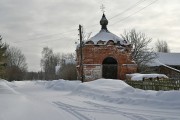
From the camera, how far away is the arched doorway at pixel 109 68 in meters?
49.3

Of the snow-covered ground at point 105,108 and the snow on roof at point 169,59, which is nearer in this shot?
the snow-covered ground at point 105,108

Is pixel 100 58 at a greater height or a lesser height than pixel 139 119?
greater

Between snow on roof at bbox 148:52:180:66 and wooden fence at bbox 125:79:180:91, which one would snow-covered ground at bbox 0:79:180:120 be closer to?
wooden fence at bbox 125:79:180:91

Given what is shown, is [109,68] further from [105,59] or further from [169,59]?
[169,59]

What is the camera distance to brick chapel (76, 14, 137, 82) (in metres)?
48.4

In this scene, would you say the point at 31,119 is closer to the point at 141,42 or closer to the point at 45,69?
the point at 141,42

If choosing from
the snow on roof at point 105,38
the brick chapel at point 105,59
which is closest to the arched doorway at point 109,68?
the brick chapel at point 105,59

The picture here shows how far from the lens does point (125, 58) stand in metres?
49.4

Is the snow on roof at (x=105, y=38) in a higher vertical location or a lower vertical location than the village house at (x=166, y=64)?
higher

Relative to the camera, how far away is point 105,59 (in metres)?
49.0

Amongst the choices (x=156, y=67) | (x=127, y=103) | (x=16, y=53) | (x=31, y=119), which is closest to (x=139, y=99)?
(x=127, y=103)

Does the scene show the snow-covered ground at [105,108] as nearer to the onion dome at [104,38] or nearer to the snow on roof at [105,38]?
the onion dome at [104,38]

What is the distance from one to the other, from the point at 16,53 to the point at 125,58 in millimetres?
87689

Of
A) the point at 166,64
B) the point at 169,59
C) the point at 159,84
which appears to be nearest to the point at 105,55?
the point at 159,84
